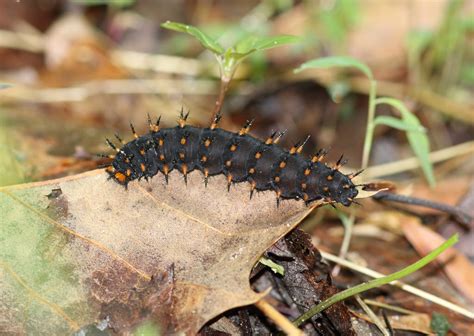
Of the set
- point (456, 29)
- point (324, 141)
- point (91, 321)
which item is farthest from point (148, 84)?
point (91, 321)

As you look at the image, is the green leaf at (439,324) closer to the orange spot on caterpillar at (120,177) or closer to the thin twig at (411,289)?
the thin twig at (411,289)

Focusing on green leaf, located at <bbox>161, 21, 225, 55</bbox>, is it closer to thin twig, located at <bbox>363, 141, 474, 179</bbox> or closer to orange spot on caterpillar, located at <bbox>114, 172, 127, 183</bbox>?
orange spot on caterpillar, located at <bbox>114, 172, 127, 183</bbox>

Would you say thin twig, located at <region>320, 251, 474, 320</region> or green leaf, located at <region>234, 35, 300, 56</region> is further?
thin twig, located at <region>320, 251, 474, 320</region>

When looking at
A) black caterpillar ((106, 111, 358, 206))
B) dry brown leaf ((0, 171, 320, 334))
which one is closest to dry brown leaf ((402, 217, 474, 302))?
black caterpillar ((106, 111, 358, 206))

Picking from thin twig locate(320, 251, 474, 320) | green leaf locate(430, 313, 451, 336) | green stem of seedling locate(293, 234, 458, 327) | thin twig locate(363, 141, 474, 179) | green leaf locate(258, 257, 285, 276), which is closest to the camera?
green stem of seedling locate(293, 234, 458, 327)

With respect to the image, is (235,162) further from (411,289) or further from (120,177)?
(411,289)

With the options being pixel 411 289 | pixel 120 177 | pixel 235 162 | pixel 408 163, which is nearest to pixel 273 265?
pixel 235 162

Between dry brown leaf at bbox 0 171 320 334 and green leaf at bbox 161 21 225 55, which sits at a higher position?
green leaf at bbox 161 21 225 55
